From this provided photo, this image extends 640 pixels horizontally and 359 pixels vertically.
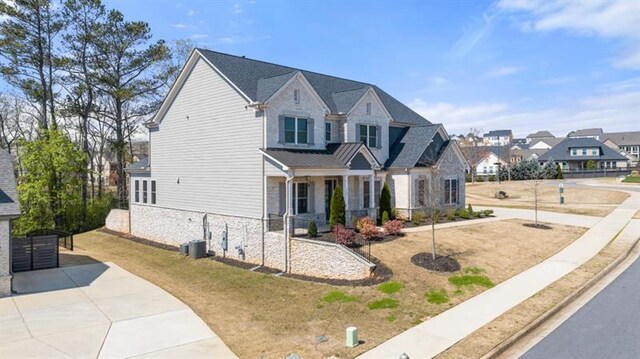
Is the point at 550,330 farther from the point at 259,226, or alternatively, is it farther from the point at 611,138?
the point at 611,138

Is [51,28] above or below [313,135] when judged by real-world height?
above

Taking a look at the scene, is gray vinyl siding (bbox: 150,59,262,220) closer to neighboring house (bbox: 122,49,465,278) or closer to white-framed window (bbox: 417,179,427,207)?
neighboring house (bbox: 122,49,465,278)

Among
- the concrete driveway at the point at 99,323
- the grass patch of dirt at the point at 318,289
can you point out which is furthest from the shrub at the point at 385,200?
the concrete driveway at the point at 99,323

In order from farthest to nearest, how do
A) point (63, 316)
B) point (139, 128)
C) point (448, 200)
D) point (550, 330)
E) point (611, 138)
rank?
point (611, 138)
point (139, 128)
point (448, 200)
point (63, 316)
point (550, 330)

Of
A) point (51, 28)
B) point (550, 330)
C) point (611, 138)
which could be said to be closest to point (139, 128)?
point (51, 28)

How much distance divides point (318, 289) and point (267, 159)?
7454 mm

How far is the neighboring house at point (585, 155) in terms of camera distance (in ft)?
261

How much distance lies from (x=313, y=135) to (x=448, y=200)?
12407 millimetres

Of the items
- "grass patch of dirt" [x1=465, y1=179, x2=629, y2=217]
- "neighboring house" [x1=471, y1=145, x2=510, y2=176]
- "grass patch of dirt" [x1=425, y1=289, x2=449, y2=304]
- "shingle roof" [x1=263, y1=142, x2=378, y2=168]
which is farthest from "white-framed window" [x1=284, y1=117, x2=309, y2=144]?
"neighboring house" [x1=471, y1=145, x2=510, y2=176]

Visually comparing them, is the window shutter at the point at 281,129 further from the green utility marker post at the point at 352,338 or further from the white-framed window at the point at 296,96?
the green utility marker post at the point at 352,338

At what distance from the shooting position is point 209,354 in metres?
10.4

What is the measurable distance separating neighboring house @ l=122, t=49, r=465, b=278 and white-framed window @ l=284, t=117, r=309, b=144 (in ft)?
0.18

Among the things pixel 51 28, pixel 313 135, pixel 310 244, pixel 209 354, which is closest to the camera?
pixel 209 354

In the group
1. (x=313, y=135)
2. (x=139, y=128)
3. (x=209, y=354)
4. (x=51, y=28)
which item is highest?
(x=51, y=28)
